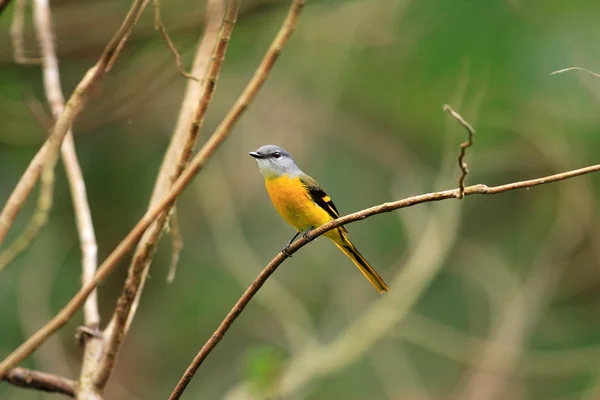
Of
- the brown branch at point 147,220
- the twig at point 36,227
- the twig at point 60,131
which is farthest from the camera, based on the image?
the twig at point 36,227

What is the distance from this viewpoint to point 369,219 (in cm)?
782

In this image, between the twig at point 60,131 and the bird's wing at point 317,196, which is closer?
the twig at point 60,131

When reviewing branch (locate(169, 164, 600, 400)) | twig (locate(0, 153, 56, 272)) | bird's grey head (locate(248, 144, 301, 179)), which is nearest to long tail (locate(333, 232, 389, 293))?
bird's grey head (locate(248, 144, 301, 179))

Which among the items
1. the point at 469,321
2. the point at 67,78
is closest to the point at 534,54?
the point at 469,321

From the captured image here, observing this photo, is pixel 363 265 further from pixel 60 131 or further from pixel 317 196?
pixel 60 131

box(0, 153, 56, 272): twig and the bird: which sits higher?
the bird

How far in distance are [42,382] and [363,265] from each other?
5.10ft

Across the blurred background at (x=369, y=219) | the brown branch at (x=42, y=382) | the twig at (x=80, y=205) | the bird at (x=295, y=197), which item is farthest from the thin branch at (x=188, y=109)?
the blurred background at (x=369, y=219)

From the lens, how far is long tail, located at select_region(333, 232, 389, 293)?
321 cm

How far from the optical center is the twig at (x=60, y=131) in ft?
4.80

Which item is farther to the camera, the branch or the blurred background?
the blurred background

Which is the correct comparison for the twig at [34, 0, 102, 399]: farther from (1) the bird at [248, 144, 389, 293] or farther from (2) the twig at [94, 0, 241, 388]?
(1) the bird at [248, 144, 389, 293]

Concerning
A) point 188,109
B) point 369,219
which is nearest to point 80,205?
point 188,109

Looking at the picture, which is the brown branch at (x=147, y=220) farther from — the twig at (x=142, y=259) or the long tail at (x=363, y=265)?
the long tail at (x=363, y=265)
